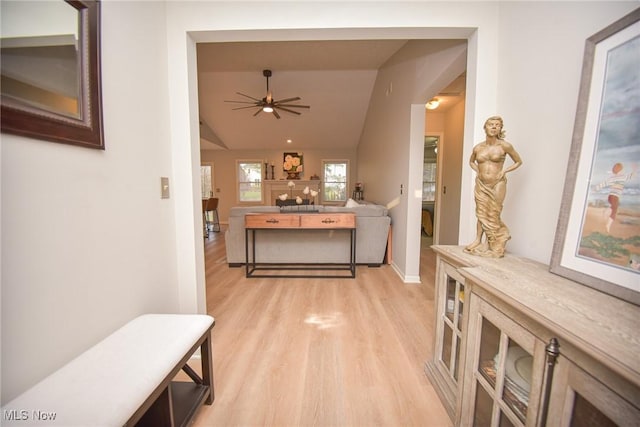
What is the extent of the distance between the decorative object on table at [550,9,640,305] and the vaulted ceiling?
9.46ft

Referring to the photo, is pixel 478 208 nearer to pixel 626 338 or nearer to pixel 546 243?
pixel 546 243

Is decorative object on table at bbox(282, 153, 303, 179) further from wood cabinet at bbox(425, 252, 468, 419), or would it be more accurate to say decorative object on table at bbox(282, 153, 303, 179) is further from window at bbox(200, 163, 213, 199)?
wood cabinet at bbox(425, 252, 468, 419)

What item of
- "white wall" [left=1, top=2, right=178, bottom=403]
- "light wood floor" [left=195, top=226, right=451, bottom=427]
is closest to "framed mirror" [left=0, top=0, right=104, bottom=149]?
"white wall" [left=1, top=2, right=178, bottom=403]

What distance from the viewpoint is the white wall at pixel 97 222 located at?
0.72 meters

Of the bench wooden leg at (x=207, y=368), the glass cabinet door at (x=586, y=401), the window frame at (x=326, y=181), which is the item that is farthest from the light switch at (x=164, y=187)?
the window frame at (x=326, y=181)

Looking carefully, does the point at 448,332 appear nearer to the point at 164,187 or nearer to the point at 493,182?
the point at 493,182

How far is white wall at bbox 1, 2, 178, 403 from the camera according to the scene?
723 millimetres

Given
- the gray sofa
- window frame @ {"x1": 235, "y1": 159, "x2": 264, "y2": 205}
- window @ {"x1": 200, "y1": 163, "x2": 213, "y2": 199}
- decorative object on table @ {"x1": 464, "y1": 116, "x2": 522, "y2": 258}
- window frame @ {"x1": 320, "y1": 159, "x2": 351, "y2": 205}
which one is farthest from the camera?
window @ {"x1": 200, "y1": 163, "x2": 213, "y2": 199}

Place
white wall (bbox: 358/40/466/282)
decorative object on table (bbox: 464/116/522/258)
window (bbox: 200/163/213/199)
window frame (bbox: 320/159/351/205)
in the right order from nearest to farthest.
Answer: decorative object on table (bbox: 464/116/522/258)
white wall (bbox: 358/40/466/282)
window frame (bbox: 320/159/351/205)
window (bbox: 200/163/213/199)

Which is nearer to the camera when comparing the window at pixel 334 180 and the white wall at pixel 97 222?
the white wall at pixel 97 222

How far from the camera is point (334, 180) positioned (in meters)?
7.78

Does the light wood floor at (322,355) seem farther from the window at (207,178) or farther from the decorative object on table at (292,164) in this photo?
the window at (207,178)

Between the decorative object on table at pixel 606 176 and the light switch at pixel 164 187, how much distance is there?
1.84m

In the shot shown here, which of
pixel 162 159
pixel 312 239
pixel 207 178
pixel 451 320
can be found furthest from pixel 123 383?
pixel 207 178
